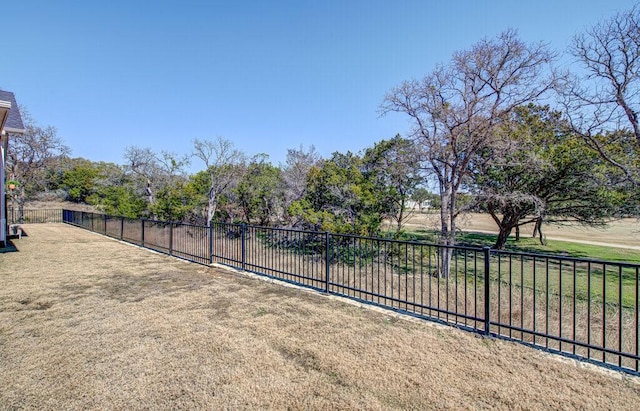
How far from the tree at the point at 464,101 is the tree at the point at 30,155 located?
23179mm

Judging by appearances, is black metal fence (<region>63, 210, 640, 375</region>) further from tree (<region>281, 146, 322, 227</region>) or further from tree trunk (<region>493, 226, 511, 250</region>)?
tree (<region>281, 146, 322, 227</region>)

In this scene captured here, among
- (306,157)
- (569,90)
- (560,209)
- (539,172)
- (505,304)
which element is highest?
(569,90)

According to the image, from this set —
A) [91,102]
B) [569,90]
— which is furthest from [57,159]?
[569,90]

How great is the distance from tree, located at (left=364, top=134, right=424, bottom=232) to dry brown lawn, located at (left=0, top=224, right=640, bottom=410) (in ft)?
30.8

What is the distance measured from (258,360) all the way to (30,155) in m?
26.9

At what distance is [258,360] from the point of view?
9.76 ft

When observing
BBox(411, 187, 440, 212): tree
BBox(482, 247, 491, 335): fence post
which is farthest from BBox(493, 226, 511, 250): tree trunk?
BBox(482, 247, 491, 335): fence post

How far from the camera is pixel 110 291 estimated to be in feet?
17.3

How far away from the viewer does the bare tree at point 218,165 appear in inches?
666

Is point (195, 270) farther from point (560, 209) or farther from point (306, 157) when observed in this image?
point (560, 209)

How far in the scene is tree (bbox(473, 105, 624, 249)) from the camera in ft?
42.9

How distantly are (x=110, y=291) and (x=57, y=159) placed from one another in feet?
80.4

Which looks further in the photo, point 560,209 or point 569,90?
point 560,209

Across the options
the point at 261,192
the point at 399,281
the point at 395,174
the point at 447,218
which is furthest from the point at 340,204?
the point at 399,281
